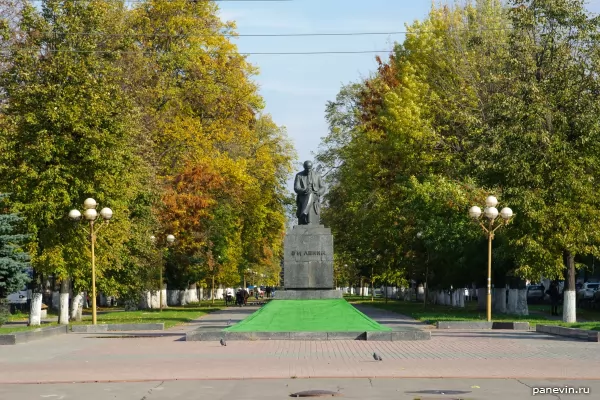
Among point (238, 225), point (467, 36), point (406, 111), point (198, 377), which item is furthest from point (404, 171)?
point (198, 377)

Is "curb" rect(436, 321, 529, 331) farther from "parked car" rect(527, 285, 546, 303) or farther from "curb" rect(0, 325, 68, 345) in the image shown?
A: "parked car" rect(527, 285, 546, 303)

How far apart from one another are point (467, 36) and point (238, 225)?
1883 centimetres

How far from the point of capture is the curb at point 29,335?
97.4 feet

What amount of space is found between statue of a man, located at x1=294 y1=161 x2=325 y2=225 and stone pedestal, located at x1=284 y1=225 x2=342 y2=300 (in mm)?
1404

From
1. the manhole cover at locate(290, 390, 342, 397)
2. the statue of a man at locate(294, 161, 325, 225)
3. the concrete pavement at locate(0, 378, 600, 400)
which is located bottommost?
the concrete pavement at locate(0, 378, 600, 400)

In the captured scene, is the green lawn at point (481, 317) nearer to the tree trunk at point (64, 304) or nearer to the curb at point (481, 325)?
the curb at point (481, 325)

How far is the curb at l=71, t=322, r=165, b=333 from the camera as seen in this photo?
1451 inches

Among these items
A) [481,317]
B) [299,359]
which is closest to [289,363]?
[299,359]

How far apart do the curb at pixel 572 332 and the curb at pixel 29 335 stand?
15.3 m

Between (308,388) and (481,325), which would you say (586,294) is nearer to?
(481,325)

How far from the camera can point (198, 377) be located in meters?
18.1

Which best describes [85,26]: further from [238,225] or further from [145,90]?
[238,225]

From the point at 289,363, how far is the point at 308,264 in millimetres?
15571

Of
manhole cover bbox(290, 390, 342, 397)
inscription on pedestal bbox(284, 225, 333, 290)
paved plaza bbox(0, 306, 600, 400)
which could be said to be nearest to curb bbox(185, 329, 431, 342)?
paved plaza bbox(0, 306, 600, 400)
